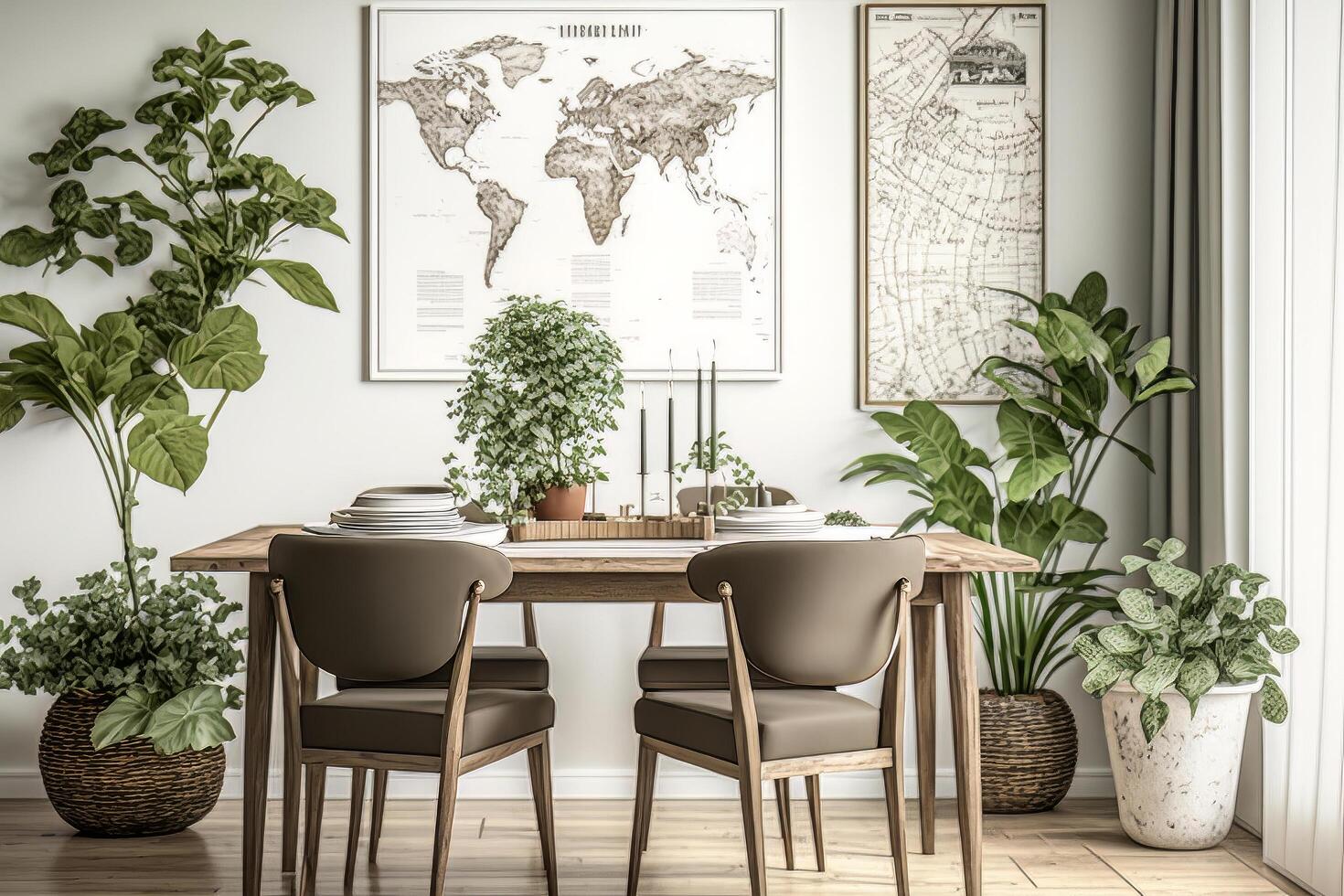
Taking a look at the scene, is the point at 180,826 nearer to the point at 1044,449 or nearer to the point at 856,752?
the point at 856,752

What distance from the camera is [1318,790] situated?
263cm

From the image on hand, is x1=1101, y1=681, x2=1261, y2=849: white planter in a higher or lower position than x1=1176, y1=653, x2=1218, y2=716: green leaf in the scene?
lower

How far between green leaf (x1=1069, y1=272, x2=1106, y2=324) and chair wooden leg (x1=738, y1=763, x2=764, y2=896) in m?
1.88

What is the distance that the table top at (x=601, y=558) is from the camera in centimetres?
231

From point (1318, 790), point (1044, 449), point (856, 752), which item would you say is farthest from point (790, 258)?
point (1318, 790)

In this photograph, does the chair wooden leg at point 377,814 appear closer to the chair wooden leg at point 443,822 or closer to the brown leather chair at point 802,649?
the chair wooden leg at point 443,822

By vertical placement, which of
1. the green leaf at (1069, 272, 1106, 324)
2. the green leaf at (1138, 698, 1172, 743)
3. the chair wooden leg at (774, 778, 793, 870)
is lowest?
the chair wooden leg at (774, 778, 793, 870)

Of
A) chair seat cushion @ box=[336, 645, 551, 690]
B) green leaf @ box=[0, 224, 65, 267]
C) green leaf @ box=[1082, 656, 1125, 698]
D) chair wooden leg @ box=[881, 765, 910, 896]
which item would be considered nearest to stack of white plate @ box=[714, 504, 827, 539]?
chair wooden leg @ box=[881, 765, 910, 896]

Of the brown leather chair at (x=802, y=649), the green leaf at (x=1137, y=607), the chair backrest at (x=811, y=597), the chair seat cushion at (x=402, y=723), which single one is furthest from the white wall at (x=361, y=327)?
the chair backrest at (x=811, y=597)

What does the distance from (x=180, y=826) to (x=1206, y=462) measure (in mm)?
2977

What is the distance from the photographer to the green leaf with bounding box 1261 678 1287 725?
2727 millimetres

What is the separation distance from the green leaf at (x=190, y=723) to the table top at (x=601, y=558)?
0.62m

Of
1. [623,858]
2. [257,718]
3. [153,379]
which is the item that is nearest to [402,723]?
[257,718]

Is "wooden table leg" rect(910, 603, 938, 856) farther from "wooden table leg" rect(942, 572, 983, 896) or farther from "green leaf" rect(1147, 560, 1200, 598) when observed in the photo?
"green leaf" rect(1147, 560, 1200, 598)
